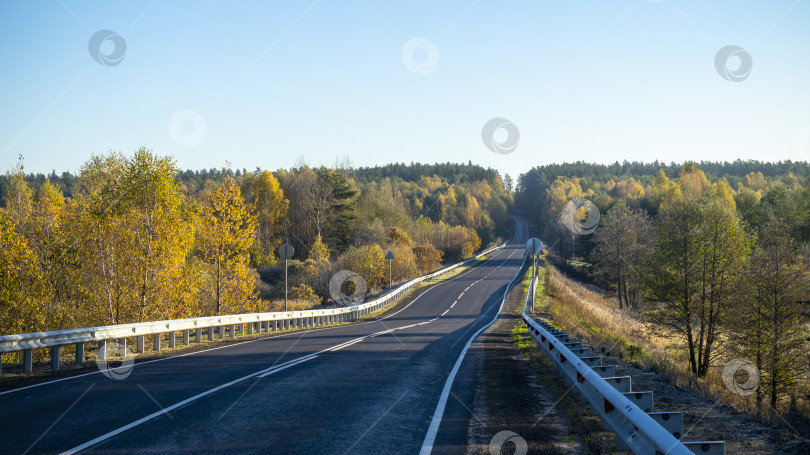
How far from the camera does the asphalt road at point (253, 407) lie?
5.71 metres

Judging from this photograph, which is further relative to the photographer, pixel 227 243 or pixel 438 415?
pixel 227 243

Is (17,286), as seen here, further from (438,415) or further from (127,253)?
(438,415)

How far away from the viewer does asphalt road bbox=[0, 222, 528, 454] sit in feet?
18.7

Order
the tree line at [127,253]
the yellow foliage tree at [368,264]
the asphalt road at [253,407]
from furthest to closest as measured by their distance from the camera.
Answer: the yellow foliage tree at [368,264] < the tree line at [127,253] < the asphalt road at [253,407]

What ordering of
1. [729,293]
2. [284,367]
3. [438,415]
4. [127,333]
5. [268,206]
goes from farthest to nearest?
[268,206]
[729,293]
[127,333]
[284,367]
[438,415]

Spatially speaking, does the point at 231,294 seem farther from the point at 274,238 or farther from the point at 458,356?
the point at 274,238

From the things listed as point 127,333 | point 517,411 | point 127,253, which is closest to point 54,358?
point 127,333

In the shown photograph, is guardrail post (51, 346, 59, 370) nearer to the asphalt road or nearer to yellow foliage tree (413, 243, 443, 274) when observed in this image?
the asphalt road

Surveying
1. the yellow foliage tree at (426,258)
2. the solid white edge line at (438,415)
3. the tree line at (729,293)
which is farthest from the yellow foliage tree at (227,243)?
the yellow foliage tree at (426,258)

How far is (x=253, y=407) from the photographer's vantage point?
24.3ft

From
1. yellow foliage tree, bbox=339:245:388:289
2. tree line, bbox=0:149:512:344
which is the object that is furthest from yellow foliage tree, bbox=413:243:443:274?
tree line, bbox=0:149:512:344

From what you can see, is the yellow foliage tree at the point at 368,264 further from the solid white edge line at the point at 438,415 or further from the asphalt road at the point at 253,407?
the solid white edge line at the point at 438,415

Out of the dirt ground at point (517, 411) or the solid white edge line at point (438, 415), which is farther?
the dirt ground at point (517, 411)

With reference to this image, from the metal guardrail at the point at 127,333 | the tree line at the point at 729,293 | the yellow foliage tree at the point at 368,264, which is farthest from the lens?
the yellow foliage tree at the point at 368,264
